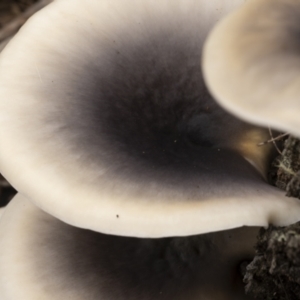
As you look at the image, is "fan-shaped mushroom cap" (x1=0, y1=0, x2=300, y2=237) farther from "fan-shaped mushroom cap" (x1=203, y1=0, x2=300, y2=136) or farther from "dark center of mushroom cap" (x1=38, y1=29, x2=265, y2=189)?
"fan-shaped mushroom cap" (x1=203, y1=0, x2=300, y2=136)

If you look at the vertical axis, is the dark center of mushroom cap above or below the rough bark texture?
above

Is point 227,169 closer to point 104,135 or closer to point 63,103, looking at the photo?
point 104,135

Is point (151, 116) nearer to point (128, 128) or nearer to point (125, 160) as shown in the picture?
point (128, 128)

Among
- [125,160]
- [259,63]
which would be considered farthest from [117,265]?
[259,63]

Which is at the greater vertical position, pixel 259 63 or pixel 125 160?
pixel 259 63

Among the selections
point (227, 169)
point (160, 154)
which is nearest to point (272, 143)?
point (227, 169)

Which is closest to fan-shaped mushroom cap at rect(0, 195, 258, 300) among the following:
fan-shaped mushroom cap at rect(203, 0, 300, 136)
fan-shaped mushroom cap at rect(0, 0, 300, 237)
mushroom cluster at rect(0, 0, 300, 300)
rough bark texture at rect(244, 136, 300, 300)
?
mushroom cluster at rect(0, 0, 300, 300)

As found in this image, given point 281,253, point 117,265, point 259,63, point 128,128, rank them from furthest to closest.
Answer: point 117,265 < point 128,128 < point 281,253 < point 259,63
